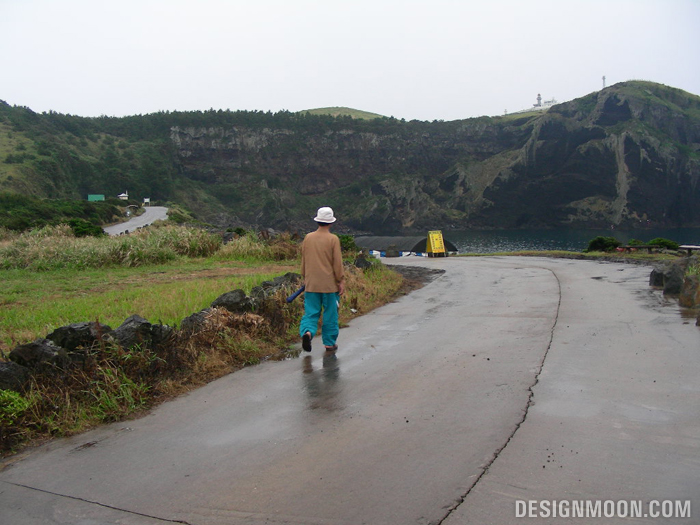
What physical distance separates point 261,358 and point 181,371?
122 centimetres

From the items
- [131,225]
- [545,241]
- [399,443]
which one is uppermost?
[399,443]

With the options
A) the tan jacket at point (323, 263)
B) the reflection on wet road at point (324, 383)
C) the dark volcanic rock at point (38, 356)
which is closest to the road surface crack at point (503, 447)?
the reflection on wet road at point (324, 383)

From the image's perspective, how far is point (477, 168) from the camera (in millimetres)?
177875

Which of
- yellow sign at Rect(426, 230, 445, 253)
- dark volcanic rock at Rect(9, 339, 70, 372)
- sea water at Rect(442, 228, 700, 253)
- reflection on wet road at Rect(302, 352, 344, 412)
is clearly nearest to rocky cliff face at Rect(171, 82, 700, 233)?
sea water at Rect(442, 228, 700, 253)

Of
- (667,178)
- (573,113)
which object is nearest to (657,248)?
(667,178)

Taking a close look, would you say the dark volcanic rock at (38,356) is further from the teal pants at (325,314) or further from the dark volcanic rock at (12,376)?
the teal pants at (325,314)

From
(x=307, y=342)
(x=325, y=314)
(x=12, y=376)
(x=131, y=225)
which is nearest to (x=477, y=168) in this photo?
(x=131, y=225)

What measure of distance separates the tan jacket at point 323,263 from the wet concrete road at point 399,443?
918 mm

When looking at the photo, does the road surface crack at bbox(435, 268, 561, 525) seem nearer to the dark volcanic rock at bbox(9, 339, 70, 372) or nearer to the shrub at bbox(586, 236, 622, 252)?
the dark volcanic rock at bbox(9, 339, 70, 372)

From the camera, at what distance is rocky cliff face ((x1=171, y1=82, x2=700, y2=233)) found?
5925 inches

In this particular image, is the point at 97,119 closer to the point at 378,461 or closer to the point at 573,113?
the point at 573,113

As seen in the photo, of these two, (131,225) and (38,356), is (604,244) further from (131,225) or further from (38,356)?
(131,225)

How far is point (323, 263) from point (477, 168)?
177 m

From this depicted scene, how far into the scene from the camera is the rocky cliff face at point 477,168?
494 feet
